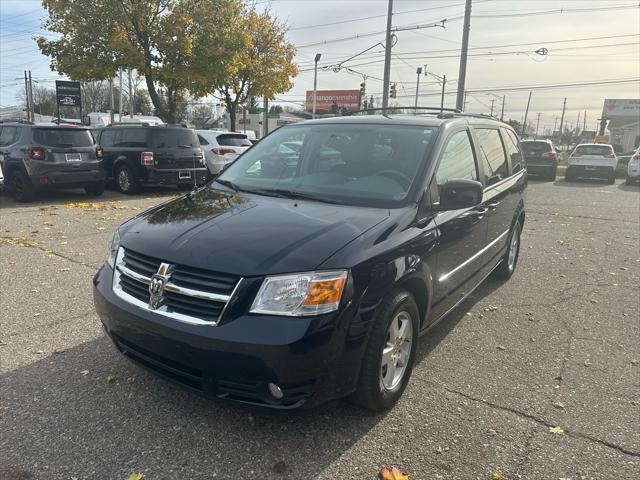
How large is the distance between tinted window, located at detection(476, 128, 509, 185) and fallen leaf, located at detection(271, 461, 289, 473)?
2.98 metres

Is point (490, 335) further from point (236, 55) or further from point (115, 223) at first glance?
point (236, 55)

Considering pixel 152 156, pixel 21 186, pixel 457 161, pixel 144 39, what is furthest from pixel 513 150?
pixel 144 39

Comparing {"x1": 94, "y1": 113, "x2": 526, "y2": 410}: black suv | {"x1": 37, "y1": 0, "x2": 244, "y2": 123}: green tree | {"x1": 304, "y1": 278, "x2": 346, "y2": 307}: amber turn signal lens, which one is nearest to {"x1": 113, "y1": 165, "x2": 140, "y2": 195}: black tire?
{"x1": 37, "y1": 0, "x2": 244, "y2": 123}: green tree

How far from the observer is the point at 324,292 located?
8.10 ft

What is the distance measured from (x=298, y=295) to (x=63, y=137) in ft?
32.2

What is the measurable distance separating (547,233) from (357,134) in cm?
641

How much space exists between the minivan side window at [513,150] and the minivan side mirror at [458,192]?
7.93 ft

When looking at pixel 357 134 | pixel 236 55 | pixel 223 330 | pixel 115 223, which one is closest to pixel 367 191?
pixel 357 134

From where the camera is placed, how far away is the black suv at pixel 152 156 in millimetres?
11719

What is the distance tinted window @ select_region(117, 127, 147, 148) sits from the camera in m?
11.9

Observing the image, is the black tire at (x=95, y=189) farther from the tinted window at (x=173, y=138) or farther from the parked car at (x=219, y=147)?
the parked car at (x=219, y=147)

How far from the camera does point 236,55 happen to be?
19188 mm

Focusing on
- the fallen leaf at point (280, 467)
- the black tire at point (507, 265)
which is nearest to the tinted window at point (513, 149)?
the black tire at point (507, 265)

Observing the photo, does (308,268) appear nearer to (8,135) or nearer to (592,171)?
(8,135)
